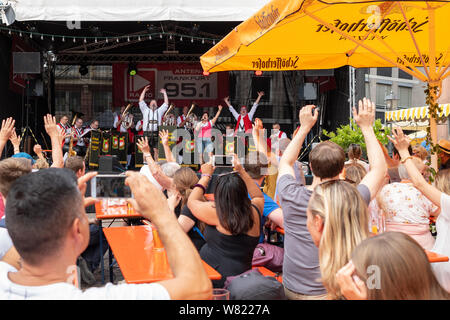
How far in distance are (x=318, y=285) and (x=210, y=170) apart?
3.27ft

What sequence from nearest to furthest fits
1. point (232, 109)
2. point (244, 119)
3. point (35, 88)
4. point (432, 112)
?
point (432, 112) < point (35, 88) < point (244, 119) < point (232, 109)

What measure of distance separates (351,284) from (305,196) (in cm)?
98

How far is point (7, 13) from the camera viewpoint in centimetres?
762

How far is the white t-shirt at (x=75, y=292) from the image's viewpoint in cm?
109

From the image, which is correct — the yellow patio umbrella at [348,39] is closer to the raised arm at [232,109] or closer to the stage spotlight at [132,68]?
the raised arm at [232,109]

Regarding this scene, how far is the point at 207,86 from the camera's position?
1411 cm

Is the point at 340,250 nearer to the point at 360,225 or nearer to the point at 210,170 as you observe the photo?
the point at 360,225

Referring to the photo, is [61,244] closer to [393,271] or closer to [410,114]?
[393,271]

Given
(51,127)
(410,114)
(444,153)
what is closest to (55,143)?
(51,127)

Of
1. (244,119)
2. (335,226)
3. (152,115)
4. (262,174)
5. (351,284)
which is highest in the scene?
(152,115)

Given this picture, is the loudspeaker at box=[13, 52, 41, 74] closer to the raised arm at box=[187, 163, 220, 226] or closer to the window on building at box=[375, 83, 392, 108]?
the raised arm at box=[187, 163, 220, 226]

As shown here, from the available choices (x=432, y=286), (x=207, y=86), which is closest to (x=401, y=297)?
(x=432, y=286)

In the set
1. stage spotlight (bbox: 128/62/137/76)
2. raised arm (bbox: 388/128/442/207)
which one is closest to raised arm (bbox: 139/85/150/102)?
stage spotlight (bbox: 128/62/137/76)

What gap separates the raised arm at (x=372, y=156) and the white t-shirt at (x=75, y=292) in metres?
1.35
